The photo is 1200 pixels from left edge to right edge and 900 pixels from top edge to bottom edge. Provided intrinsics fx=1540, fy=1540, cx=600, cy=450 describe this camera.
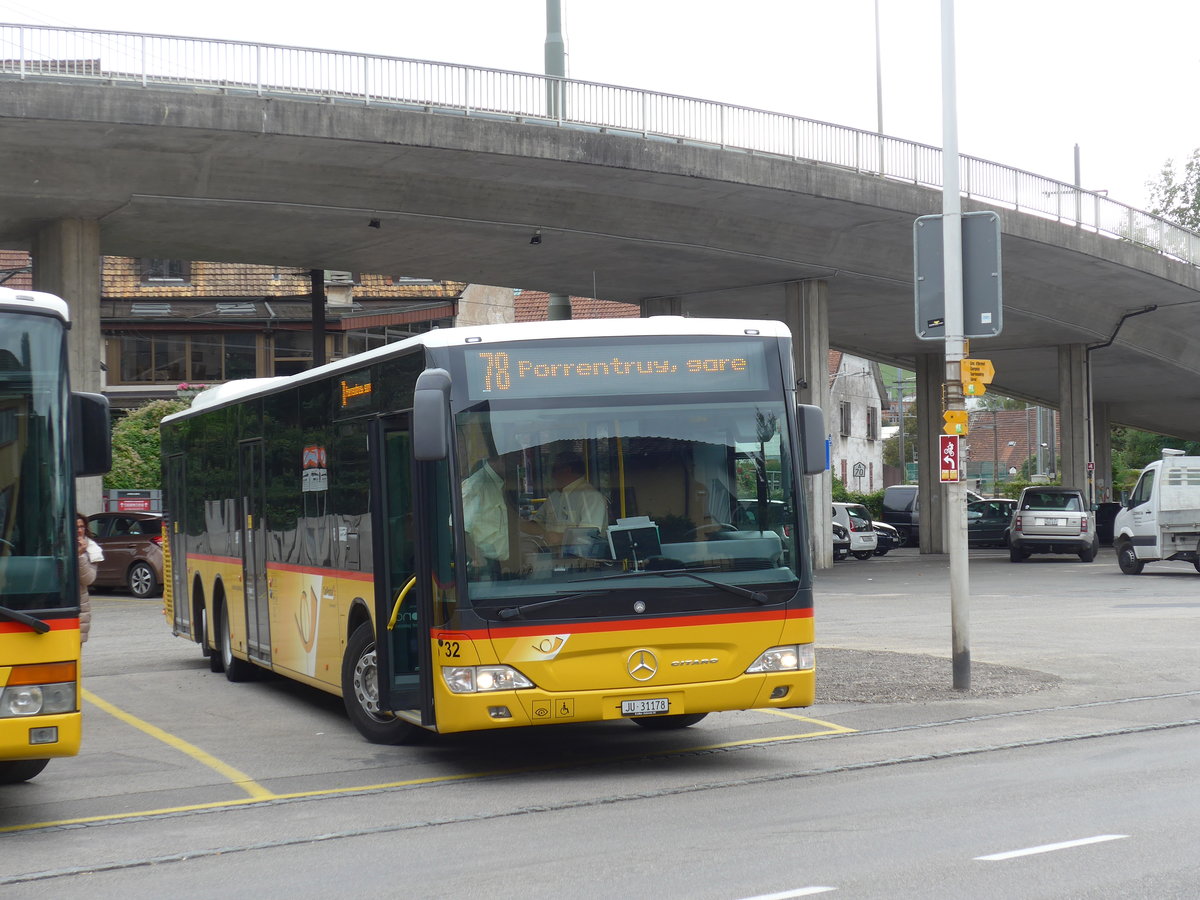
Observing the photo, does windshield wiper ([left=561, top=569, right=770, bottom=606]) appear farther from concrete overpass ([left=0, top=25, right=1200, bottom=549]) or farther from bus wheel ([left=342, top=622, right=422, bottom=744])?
concrete overpass ([left=0, top=25, right=1200, bottom=549])

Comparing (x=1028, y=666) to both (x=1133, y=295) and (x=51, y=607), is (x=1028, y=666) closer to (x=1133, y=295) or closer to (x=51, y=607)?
(x=51, y=607)

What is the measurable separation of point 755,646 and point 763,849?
2.34m

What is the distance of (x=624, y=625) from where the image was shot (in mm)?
8898

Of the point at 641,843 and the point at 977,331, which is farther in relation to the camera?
the point at 977,331

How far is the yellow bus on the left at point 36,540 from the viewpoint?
24.1 ft

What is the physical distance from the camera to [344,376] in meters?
10.7

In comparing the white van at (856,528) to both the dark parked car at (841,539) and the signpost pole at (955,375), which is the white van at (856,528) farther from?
the signpost pole at (955,375)

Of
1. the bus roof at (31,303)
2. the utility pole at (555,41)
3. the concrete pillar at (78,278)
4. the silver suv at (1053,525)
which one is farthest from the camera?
the silver suv at (1053,525)

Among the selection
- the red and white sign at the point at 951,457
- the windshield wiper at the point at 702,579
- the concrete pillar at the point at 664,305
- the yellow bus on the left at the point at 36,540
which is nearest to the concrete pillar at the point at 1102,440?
the concrete pillar at the point at 664,305

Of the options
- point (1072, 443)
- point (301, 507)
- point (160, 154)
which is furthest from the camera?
point (1072, 443)

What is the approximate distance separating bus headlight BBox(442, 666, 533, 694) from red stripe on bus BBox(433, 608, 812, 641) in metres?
0.19

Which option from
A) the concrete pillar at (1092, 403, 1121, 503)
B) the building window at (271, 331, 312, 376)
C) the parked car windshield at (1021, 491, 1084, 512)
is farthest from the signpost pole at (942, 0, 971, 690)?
the concrete pillar at (1092, 403, 1121, 503)

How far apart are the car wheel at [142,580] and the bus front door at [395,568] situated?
65.7 feet

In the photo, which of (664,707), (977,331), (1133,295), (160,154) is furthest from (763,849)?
(1133,295)
